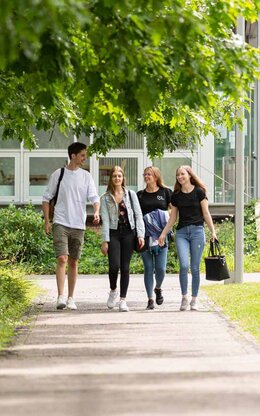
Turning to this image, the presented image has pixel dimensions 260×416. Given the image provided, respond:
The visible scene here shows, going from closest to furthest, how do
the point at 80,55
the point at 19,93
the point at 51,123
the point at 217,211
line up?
the point at 80,55 → the point at 19,93 → the point at 51,123 → the point at 217,211

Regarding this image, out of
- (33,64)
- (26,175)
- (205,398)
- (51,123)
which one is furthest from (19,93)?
(26,175)

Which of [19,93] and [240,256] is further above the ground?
[19,93]

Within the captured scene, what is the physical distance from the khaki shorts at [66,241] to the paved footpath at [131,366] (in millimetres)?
736

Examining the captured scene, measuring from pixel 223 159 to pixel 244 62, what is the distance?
2000 centimetres

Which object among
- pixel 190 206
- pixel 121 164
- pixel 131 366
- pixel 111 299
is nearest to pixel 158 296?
pixel 111 299

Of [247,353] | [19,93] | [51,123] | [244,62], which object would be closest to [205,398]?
[247,353]

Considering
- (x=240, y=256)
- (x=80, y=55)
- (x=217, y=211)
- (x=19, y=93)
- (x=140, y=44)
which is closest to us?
(x=140, y=44)

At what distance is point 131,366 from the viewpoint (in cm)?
970

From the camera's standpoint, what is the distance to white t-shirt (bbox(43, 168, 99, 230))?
15383 millimetres

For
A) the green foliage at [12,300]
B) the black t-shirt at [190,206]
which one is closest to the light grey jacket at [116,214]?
the black t-shirt at [190,206]

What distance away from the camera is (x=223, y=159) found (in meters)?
30.6

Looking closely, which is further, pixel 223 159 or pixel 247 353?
pixel 223 159

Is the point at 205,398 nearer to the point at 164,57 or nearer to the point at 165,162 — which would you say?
the point at 164,57

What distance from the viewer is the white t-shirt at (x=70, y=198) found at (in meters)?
15.4
